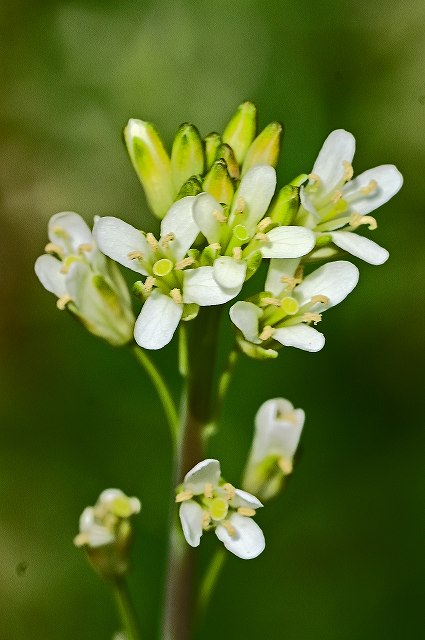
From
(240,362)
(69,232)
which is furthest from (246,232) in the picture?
(240,362)

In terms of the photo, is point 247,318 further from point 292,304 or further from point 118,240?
point 118,240

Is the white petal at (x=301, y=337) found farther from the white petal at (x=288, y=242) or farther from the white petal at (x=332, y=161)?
the white petal at (x=332, y=161)

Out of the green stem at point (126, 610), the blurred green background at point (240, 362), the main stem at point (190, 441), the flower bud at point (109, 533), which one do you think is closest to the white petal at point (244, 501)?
the main stem at point (190, 441)

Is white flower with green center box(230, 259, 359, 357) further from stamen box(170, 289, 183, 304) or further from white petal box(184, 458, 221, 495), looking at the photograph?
white petal box(184, 458, 221, 495)

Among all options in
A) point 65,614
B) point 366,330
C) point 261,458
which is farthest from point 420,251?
point 65,614

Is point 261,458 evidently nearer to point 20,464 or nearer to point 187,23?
point 20,464
